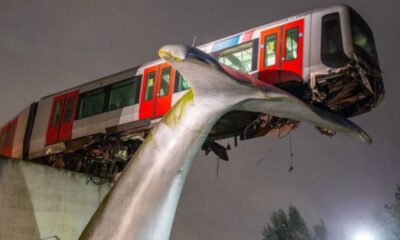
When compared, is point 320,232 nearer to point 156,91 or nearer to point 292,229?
point 292,229

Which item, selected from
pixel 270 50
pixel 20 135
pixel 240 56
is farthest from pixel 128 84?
pixel 20 135

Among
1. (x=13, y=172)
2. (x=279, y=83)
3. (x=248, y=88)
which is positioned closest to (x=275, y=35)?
(x=279, y=83)

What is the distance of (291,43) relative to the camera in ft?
29.1

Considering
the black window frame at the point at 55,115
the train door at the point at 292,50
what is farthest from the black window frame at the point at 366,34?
the black window frame at the point at 55,115

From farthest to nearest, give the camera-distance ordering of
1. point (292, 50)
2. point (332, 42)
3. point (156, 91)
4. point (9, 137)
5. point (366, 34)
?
point (9, 137)
point (156, 91)
point (366, 34)
point (292, 50)
point (332, 42)

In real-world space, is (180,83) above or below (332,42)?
below

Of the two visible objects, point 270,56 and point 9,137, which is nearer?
point 270,56

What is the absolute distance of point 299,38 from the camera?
8.80m

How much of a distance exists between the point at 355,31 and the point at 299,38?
1167 mm

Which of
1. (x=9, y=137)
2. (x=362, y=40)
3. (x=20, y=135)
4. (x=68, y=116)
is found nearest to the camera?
(x=362, y=40)

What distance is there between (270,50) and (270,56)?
0.14 metres

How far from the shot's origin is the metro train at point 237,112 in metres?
8.55

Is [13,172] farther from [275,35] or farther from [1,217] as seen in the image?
[275,35]

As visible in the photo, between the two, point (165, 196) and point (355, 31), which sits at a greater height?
point (355, 31)
